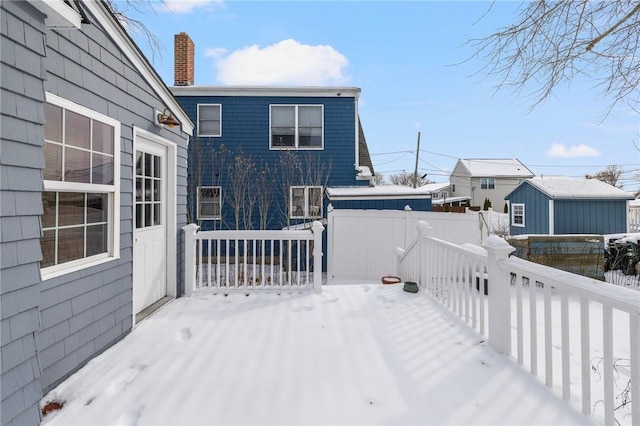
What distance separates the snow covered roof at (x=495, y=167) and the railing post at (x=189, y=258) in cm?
2389

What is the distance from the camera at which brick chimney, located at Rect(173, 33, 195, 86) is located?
959 cm

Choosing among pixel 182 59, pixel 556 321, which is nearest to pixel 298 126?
pixel 182 59

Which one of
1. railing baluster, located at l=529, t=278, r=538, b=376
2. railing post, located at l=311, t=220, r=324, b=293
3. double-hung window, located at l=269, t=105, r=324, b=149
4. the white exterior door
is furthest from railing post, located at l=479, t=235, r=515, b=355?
double-hung window, located at l=269, t=105, r=324, b=149

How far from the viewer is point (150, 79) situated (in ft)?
11.7

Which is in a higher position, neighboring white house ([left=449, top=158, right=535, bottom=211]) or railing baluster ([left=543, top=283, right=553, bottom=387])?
neighboring white house ([left=449, top=158, right=535, bottom=211])

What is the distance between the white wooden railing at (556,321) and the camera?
5.49 feet

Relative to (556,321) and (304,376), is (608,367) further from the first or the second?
(556,321)

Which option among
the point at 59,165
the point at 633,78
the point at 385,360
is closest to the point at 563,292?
the point at 385,360

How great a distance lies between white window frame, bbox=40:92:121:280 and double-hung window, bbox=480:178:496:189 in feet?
83.4

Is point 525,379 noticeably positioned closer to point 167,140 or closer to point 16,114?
point 16,114

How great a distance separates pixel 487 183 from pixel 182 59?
73.2ft

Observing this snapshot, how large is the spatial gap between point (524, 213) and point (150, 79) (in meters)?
13.7

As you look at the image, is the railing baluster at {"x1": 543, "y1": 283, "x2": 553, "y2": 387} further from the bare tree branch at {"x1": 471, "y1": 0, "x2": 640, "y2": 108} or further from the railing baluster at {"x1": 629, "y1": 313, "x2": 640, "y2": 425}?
the bare tree branch at {"x1": 471, "y1": 0, "x2": 640, "y2": 108}

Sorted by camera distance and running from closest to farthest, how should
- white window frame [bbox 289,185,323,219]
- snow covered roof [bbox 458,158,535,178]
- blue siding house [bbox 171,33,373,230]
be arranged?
white window frame [bbox 289,185,323,219] < blue siding house [bbox 171,33,373,230] < snow covered roof [bbox 458,158,535,178]
